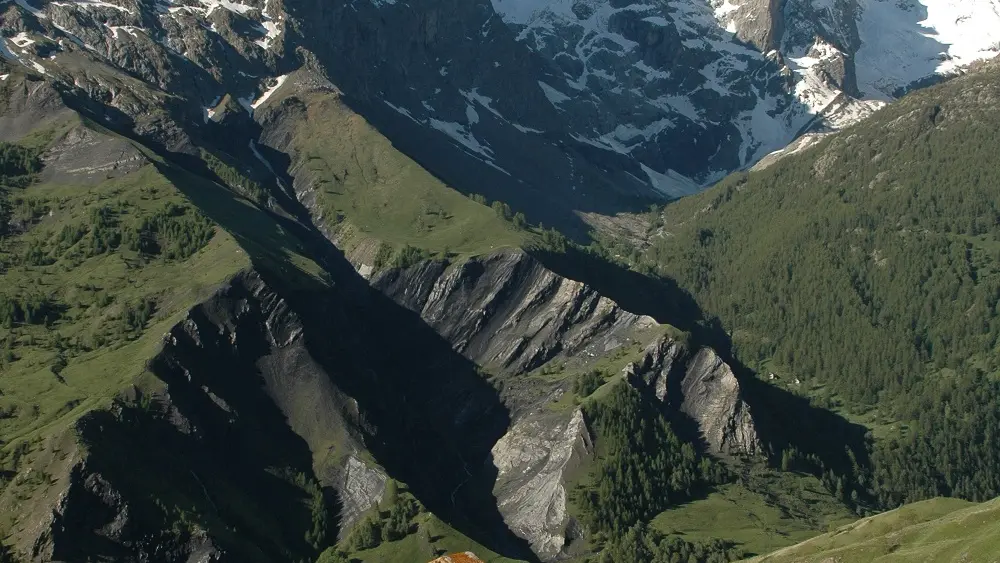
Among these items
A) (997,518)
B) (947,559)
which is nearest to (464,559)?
(947,559)

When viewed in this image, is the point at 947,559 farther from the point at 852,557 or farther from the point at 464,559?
the point at 464,559

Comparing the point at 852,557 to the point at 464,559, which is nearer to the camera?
the point at 464,559

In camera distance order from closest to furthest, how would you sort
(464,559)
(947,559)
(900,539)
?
1. (464,559)
2. (947,559)
3. (900,539)

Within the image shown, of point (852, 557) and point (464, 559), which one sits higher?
point (464, 559)

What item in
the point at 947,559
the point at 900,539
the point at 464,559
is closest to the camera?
the point at 464,559

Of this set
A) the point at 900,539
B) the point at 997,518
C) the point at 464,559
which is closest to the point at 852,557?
the point at 900,539

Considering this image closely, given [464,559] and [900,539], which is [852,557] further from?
[464,559]

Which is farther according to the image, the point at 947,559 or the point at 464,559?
the point at 947,559

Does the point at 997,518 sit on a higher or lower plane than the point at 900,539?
higher
